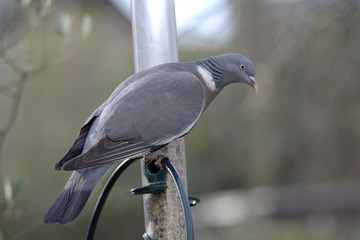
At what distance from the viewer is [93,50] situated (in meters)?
9.17

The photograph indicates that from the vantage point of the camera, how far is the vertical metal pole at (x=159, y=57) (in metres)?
3.26

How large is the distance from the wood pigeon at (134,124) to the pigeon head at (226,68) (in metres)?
0.09

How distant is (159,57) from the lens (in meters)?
3.47

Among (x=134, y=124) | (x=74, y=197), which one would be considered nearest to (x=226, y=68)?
(x=134, y=124)

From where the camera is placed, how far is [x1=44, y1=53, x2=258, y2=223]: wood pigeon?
2691 mm

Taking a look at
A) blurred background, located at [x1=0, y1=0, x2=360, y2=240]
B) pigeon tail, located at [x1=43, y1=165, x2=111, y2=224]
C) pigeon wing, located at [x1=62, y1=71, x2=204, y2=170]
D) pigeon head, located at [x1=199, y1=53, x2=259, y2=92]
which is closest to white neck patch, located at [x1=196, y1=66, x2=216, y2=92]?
pigeon head, located at [x1=199, y1=53, x2=259, y2=92]

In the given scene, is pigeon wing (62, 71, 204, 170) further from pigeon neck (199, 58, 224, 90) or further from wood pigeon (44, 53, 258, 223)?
pigeon neck (199, 58, 224, 90)

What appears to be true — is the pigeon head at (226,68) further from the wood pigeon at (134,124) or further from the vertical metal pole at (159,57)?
the vertical metal pole at (159,57)

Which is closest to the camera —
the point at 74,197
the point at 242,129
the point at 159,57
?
the point at 74,197

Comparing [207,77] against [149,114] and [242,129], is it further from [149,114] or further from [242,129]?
[242,129]

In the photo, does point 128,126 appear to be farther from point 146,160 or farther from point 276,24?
point 276,24

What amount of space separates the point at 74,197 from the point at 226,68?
4.46 ft

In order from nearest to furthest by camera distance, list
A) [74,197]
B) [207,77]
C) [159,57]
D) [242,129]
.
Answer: [74,197] → [207,77] → [159,57] → [242,129]

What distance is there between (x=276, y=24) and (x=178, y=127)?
18.3ft
